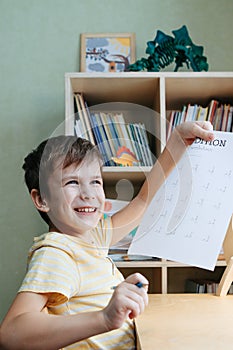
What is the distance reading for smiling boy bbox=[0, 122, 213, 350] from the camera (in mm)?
883

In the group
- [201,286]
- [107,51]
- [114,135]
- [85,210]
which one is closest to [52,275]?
[85,210]

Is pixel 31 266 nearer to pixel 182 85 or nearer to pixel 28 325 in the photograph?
pixel 28 325

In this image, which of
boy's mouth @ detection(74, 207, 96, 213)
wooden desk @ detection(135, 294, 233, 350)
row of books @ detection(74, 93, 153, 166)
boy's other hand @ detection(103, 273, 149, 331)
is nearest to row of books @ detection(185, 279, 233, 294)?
wooden desk @ detection(135, 294, 233, 350)

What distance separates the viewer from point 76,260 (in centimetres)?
107

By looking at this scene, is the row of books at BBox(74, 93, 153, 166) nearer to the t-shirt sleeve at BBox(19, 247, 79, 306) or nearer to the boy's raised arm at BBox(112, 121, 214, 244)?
the boy's raised arm at BBox(112, 121, 214, 244)

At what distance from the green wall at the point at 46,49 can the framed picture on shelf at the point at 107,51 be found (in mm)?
33

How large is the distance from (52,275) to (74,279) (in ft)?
0.20

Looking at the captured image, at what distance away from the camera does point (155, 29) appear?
7.08 ft

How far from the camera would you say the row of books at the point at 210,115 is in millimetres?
1925

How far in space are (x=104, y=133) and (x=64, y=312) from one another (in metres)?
0.55

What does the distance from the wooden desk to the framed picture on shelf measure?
108 centimetres

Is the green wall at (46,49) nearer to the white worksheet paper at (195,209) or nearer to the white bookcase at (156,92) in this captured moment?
the white bookcase at (156,92)

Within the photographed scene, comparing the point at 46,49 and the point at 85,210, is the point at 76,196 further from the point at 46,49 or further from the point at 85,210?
the point at 46,49

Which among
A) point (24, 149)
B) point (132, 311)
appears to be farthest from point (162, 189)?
point (24, 149)
